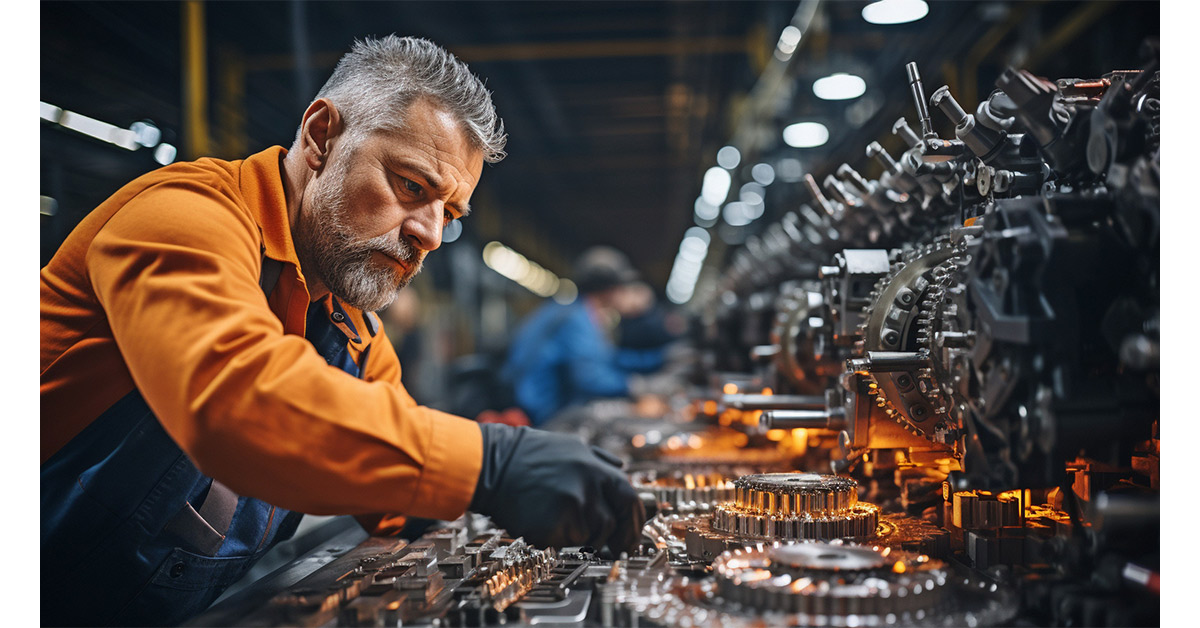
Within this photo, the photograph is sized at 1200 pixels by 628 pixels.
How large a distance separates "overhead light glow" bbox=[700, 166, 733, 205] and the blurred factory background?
3 cm

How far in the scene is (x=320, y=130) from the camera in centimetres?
151

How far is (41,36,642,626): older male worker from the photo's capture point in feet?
3.40

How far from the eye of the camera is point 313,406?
1025mm

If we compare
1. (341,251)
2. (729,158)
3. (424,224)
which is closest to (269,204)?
(341,251)

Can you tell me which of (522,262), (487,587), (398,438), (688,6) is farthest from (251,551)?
(522,262)

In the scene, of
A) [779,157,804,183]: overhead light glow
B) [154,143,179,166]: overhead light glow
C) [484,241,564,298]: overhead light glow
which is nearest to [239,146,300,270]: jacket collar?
[154,143,179,166]: overhead light glow

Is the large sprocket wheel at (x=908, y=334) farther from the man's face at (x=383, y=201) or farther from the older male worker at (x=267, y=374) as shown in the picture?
the man's face at (x=383, y=201)

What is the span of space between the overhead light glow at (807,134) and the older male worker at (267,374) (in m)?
3.45

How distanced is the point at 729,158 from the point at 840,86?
311cm

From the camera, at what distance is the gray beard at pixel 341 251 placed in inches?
58.6

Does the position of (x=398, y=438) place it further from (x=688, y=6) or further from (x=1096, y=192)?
(x=688, y=6)

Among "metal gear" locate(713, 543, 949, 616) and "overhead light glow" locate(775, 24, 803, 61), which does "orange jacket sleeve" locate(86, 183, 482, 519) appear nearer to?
"metal gear" locate(713, 543, 949, 616)

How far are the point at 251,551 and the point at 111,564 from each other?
0.82 ft

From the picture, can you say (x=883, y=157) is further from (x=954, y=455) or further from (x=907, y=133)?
(x=954, y=455)
